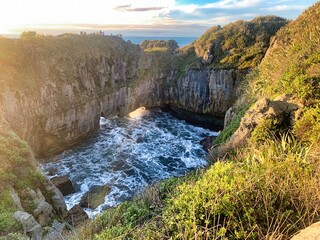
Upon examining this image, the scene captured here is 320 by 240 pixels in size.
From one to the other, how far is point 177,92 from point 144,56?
10.7 metres

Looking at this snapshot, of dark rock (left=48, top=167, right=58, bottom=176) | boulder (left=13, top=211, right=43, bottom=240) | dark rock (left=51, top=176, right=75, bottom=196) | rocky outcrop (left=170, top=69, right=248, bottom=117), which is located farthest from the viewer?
rocky outcrop (left=170, top=69, right=248, bottom=117)

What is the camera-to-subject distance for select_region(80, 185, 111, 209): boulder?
71.7ft

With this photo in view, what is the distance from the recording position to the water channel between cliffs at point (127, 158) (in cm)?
2583

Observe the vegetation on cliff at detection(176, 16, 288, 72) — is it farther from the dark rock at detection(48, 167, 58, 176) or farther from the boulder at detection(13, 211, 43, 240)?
the boulder at detection(13, 211, 43, 240)

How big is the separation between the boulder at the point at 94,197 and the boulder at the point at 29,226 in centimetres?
1156

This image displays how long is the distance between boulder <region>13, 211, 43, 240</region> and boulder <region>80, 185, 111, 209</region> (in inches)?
455

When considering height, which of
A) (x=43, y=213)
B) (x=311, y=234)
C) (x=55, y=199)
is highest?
(x=311, y=234)

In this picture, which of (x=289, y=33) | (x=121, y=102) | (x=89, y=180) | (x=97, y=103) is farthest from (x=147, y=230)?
(x=121, y=102)

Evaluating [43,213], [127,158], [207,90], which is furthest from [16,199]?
[207,90]

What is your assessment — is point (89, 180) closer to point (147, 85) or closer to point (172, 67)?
point (147, 85)

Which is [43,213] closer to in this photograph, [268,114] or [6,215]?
[6,215]

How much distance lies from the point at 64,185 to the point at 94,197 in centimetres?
314

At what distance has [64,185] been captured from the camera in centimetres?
A: 2394

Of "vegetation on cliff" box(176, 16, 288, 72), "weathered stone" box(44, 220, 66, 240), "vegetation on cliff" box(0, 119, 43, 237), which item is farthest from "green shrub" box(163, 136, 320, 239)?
"vegetation on cliff" box(176, 16, 288, 72)
